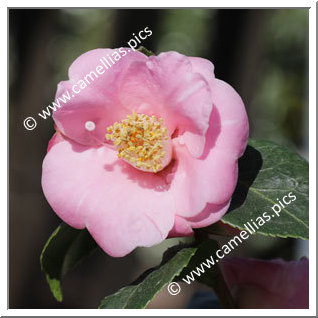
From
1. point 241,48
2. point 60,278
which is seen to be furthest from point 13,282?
point 60,278

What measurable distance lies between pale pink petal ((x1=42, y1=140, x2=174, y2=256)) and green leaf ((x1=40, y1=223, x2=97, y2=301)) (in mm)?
136

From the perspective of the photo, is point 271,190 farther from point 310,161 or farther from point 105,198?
point 105,198

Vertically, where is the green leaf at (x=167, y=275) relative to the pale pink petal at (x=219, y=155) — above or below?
below

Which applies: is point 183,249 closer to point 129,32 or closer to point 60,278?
point 60,278

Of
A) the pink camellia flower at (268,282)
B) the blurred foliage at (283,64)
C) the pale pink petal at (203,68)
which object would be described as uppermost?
the pale pink petal at (203,68)

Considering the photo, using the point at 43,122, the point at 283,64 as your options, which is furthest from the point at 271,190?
the point at 283,64

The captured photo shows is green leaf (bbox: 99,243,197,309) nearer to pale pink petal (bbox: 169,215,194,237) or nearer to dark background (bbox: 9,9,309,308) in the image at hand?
pale pink petal (bbox: 169,215,194,237)

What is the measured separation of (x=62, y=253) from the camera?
0.87 m

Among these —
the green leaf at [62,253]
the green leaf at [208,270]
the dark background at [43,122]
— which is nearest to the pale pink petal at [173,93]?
the green leaf at [208,270]

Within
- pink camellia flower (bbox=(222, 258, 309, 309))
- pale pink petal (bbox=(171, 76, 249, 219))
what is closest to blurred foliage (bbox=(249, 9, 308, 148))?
pink camellia flower (bbox=(222, 258, 309, 309))

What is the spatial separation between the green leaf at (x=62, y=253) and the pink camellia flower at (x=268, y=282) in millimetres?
257

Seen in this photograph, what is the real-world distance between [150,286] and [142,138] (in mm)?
211

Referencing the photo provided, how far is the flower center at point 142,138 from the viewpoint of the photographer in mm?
759

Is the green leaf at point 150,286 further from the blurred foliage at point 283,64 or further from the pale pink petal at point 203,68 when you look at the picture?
the blurred foliage at point 283,64
